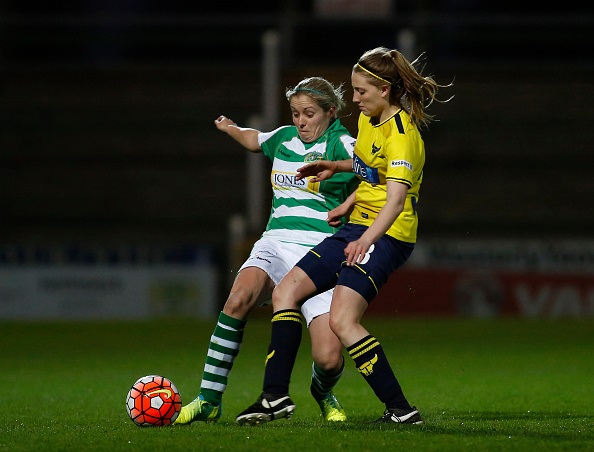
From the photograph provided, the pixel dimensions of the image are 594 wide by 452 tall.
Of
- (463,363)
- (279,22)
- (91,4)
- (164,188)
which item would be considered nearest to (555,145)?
(279,22)

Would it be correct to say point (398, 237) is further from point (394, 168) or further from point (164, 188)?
point (164, 188)

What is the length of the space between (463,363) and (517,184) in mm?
11602

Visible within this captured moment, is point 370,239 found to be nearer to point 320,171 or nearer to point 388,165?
point 388,165

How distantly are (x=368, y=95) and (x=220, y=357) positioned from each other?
1638mm

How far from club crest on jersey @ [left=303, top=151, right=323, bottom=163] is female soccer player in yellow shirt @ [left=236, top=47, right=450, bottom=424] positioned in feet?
1.35

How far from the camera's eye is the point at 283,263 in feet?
20.2

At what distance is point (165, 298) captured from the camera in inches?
714

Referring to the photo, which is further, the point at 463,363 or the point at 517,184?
the point at 517,184

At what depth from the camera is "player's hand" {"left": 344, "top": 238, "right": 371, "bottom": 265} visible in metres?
5.23

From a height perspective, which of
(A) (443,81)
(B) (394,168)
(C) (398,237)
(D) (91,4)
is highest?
(D) (91,4)

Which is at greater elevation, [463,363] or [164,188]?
[164,188]

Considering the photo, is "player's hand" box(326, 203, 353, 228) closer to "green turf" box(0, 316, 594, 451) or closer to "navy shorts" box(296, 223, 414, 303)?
"navy shorts" box(296, 223, 414, 303)

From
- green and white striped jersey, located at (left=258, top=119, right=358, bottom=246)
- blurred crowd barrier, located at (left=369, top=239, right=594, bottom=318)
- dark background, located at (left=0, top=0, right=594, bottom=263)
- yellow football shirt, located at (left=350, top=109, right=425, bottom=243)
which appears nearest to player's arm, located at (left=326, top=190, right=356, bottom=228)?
yellow football shirt, located at (left=350, top=109, right=425, bottom=243)

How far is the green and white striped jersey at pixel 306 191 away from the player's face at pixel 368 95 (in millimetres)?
630
